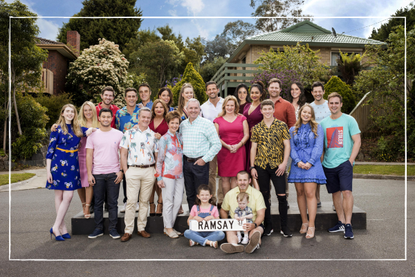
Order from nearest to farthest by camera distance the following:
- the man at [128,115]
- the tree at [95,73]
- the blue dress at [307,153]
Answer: the blue dress at [307,153] → the man at [128,115] → the tree at [95,73]

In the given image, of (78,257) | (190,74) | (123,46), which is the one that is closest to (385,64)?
(190,74)

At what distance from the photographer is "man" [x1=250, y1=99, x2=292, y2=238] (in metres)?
4.50

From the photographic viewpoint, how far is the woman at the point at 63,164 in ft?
14.8

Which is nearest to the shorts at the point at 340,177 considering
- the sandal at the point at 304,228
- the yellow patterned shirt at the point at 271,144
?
the sandal at the point at 304,228

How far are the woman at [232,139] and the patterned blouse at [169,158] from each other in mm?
626

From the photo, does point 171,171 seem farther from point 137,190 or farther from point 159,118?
point 159,118

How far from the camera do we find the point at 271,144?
451 centimetres

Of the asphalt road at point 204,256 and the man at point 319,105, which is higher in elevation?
the man at point 319,105

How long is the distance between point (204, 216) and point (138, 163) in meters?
1.17

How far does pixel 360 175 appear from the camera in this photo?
1090 centimetres

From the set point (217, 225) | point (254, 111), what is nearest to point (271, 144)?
point (254, 111)

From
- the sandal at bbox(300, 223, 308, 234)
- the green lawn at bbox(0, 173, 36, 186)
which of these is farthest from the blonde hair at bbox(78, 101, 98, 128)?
the green lawn at bbox(0, 173, 36, 186)

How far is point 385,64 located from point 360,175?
5.26 metres

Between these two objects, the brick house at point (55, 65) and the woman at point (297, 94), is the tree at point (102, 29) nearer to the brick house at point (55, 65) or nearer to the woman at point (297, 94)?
the brick house at point (55, 65)
